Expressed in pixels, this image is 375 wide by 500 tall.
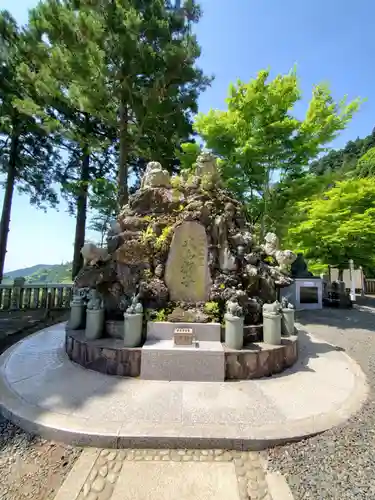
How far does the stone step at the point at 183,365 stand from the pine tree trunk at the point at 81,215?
10.9 meters

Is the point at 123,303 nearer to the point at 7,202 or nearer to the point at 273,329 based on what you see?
the point at 273,329

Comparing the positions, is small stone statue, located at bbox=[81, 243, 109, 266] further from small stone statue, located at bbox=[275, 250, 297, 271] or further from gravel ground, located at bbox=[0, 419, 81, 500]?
small stone statue, located at bbox=[275, 250, 297, 271]

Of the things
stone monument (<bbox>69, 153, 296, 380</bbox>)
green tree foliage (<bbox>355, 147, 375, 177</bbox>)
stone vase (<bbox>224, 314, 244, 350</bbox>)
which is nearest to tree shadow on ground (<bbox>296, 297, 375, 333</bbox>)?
stone monument (<bbox>69, 153, 296, 380</bbox>)

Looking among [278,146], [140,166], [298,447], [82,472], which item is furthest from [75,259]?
[298,447]

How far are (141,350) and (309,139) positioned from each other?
9070 mm

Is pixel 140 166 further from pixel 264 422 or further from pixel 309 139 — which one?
pixel 264 422

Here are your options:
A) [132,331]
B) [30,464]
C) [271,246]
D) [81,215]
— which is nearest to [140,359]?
[132,331]

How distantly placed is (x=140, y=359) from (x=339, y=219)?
31.8 feet

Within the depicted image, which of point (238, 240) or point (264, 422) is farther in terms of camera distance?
point (238, 240)

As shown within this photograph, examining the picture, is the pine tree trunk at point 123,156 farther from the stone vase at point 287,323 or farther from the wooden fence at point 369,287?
the wooden fence at point 369,287

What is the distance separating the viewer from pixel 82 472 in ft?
7.55

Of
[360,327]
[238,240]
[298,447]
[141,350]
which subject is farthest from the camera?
[360,327]

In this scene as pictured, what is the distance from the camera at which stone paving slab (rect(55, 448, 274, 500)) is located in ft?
6.85

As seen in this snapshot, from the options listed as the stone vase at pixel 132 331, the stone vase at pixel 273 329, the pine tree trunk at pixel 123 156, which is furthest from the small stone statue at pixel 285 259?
the pine tree trunk at pixel 123 156
